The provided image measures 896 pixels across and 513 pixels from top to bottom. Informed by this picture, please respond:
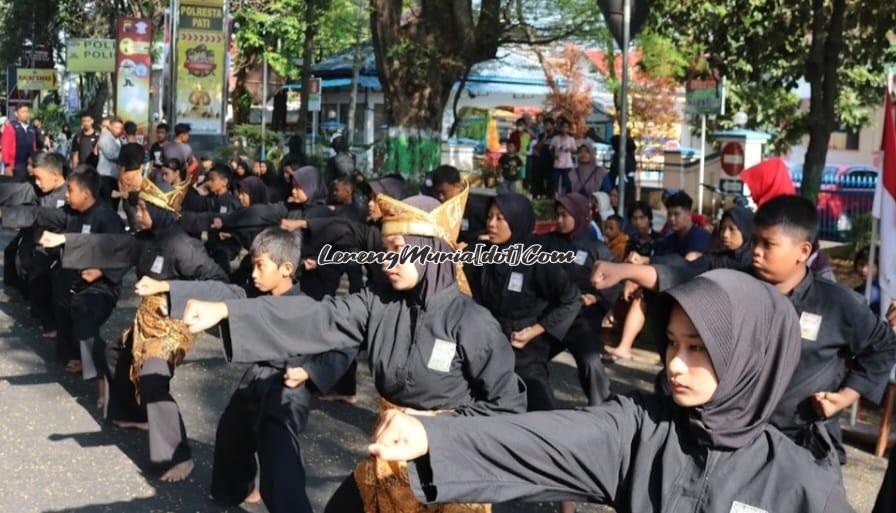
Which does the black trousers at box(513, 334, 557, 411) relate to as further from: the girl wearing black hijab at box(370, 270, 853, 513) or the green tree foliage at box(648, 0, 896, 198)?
the green tree foliage at box(648, 0, 896, 198)

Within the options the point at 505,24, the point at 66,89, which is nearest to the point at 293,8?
the point at 505,24

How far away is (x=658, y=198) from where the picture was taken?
2238 cm

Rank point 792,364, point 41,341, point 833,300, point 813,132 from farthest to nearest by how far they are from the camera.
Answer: point 813,132 < point 41,341 < point 833,300 < point 792,364

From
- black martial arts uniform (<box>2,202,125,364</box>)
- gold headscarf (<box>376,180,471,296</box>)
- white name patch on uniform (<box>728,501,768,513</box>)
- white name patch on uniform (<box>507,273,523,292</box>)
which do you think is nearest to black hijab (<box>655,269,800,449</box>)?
white name patch on uniform (<box>728,501,768,513</box>)

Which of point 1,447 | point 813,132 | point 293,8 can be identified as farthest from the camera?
point 293,8

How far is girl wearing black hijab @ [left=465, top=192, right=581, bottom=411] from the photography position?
662cm

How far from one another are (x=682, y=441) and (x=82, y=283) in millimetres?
6073

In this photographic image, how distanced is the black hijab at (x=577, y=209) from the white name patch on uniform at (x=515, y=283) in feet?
2.74

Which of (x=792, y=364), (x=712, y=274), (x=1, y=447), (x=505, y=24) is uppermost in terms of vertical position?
(x=505, y=24)

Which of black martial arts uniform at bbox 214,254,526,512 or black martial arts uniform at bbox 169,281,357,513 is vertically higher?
black martial arts uniform at bbox 214,254,526,512

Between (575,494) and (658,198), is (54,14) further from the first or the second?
(575,494)

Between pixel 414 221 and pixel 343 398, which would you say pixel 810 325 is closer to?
pixel 414 221

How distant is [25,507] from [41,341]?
459 centimetres

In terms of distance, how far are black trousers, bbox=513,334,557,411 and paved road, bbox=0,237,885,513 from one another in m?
0.62
